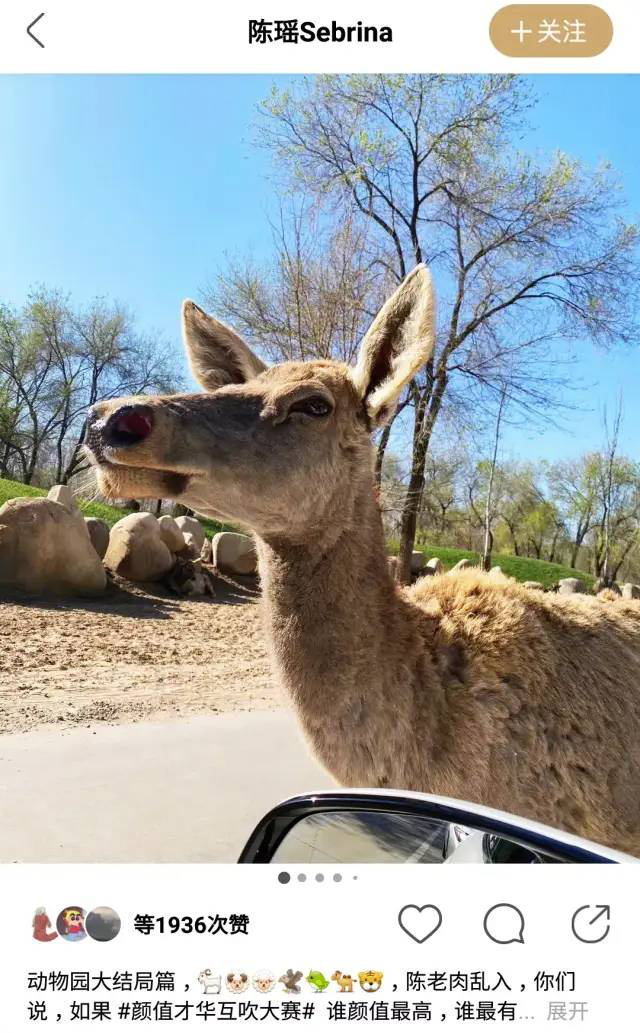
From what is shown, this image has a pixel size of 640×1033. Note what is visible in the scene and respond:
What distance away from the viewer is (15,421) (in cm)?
1720

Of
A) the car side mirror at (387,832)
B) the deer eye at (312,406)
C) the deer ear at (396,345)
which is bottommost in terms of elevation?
the car side mirror at (387,832)

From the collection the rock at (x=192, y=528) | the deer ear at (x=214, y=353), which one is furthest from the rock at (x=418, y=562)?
the deer ear at (x=214, y=353)

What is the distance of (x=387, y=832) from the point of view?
1.34 metres

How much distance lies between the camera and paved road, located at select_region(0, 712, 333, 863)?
9.36 feet

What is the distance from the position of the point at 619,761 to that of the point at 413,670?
0.61 metres

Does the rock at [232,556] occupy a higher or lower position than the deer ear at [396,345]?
lower

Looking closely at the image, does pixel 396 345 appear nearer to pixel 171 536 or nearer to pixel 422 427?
pixel 422 427

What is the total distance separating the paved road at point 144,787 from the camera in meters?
2.85

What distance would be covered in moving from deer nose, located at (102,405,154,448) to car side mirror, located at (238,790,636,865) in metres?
0.81

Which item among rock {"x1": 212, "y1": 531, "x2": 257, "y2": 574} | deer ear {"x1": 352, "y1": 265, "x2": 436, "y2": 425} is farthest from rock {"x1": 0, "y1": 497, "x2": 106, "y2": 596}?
deer ear {"x1": 352, "y1": 265, "x2": 436, "y2": 425}

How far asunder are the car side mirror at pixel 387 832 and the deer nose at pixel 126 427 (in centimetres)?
81
